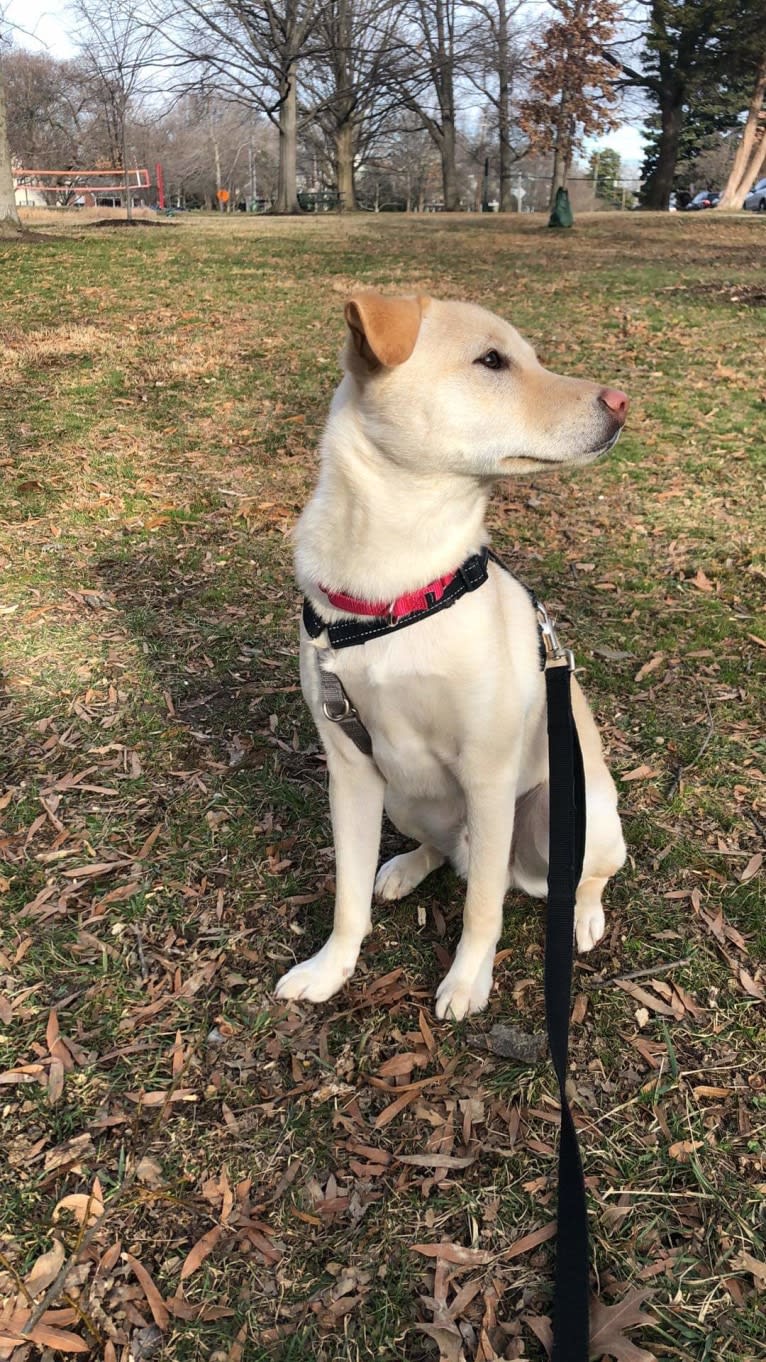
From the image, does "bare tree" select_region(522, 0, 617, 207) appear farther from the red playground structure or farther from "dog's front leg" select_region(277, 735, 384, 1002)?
"dog's front leg" select_region(277, 735, 384, 1002)

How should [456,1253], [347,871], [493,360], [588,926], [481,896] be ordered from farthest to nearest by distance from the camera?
1. [588,926]
2. [347,871]
3. [481,896]
4. [493,360]
5. [456,1253]

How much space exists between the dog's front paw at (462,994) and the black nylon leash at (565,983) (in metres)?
0.45

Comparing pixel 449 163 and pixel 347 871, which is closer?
pixel 347 871

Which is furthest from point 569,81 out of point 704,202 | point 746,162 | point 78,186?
point 78,186

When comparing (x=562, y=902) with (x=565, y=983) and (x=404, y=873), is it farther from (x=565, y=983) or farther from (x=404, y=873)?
(x=404, y=873)

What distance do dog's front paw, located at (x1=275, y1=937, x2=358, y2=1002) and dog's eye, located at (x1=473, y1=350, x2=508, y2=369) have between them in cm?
177

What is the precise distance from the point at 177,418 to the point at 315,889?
18.9 ft

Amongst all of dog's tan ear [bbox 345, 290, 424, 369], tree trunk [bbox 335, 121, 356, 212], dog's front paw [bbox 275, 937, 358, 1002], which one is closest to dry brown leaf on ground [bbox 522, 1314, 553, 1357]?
dog's front paw [bbox 275, 937, 358, 1002]

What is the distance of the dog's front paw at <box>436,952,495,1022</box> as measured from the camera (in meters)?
2.55

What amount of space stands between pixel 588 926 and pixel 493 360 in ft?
5.80

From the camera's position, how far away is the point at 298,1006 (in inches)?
104

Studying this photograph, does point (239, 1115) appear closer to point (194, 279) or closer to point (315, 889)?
point (315, 889)

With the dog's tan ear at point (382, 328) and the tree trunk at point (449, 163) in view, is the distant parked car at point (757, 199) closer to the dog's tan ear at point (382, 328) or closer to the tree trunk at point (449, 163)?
the tree trunk at point (449, 163)

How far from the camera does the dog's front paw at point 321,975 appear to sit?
2631 mm
